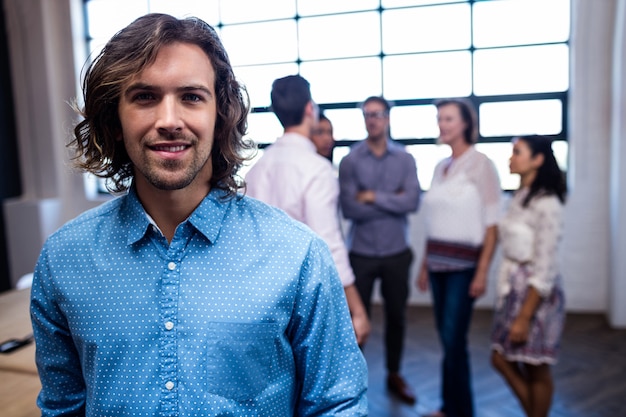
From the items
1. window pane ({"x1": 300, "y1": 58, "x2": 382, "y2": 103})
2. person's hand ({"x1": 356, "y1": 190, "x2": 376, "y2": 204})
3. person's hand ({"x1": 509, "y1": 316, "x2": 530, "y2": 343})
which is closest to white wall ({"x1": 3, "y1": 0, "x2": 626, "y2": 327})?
window pane ({"x1": 300, "y1": 58, "x2": 382, "y2": 103})

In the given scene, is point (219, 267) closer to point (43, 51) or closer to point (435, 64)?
point (435, 64)

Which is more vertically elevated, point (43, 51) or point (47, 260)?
point (43, 51)

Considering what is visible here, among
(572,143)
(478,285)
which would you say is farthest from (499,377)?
(572,143)

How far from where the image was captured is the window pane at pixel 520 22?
5.40m

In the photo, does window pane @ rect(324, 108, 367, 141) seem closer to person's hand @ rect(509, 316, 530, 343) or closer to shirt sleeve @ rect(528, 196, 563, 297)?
shirt sleeve @ rect(528, 196, 563, 297)

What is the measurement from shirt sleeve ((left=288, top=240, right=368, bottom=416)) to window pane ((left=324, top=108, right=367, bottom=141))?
16.5ft

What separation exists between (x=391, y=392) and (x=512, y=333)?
1.31m

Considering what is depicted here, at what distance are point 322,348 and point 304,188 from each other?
138cm

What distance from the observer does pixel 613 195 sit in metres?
5.11

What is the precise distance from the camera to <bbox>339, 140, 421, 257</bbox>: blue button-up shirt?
362 centimetres

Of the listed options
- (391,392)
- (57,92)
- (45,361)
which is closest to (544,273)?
(391,392)

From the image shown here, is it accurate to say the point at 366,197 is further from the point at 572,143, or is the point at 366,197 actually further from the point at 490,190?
the point at 572,143

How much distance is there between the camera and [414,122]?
595cm

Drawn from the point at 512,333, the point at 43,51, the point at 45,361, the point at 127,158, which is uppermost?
the point at 43,51
